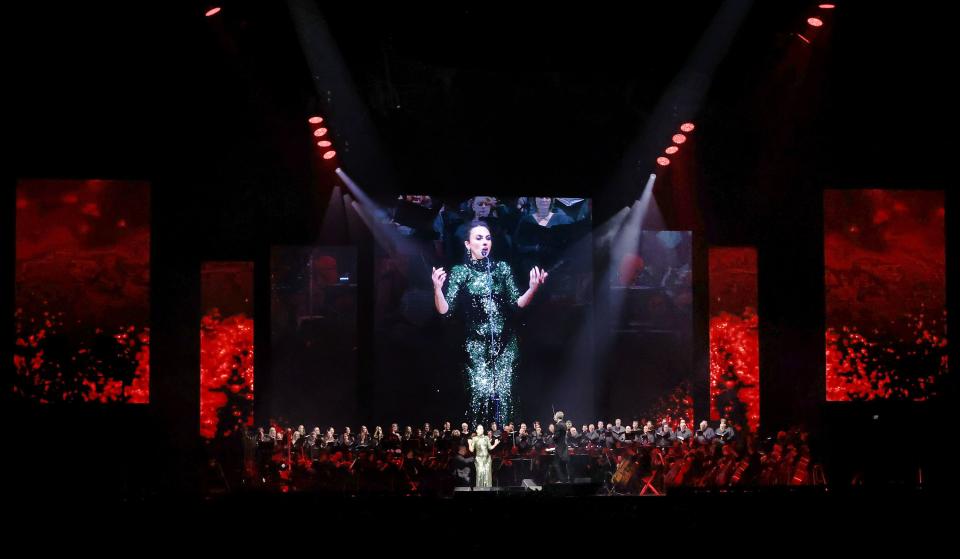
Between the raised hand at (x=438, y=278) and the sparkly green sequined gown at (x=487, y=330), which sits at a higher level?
the raised hand at (x=438, y=278)

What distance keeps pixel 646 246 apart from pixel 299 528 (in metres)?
5.37

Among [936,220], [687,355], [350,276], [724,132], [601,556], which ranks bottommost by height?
[601,556]

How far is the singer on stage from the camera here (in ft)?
30.6

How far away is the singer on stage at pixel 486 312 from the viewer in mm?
9336

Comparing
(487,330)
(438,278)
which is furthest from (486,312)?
(438,278)

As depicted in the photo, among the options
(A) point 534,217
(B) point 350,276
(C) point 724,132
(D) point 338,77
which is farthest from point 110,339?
(C) point 724,132

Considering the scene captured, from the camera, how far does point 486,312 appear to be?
9438 mm

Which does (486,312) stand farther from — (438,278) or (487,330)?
(438,278)

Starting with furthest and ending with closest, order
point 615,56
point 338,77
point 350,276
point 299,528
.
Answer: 1. point 350,276
2. point 338,77
3. point 615,56
4. point 299,528

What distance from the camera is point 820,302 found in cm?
927

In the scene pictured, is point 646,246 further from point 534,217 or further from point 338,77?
point 338,77

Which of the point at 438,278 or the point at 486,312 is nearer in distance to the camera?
the point at 438,278

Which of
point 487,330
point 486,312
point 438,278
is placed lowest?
point 487,330

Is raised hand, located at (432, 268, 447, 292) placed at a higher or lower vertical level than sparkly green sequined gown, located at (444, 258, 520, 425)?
higher
